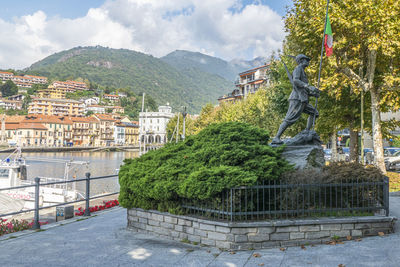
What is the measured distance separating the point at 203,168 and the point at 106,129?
143 m

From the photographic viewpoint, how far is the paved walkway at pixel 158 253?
231 inches

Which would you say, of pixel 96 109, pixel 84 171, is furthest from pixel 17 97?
pixel 84 171

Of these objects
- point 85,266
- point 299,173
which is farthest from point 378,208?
point 85,266

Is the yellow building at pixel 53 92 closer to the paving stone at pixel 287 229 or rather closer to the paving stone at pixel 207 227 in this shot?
the paving stone at pixel 207 227

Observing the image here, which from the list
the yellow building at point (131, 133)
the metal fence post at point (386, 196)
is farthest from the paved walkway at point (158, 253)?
the yellow building at point (131, 133)

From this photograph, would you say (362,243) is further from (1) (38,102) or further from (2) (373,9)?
(1) (38,102)

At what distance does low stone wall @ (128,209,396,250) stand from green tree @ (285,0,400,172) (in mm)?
11163

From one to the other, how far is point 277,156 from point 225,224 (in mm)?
2533

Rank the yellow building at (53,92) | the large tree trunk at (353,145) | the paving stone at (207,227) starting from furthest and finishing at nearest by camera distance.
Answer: the yellow building at (53,92)
the large tree trunk at (353,145)
the paving stone at (207,227)

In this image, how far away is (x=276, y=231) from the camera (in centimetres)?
666

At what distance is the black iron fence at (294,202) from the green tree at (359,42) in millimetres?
10349

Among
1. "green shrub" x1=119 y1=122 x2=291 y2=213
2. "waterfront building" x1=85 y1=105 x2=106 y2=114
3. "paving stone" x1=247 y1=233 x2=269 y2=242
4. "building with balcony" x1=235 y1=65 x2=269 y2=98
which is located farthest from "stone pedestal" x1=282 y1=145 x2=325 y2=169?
"waterfront building" x1=85 y1=105 x2=106 y2=114

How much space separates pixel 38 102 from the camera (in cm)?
15638

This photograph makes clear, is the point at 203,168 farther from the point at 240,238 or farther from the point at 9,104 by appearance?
the point at 9,104
